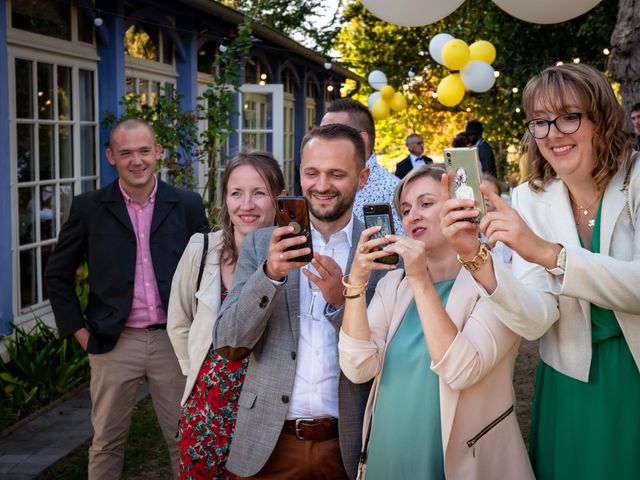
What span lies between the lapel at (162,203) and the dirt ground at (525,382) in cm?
297

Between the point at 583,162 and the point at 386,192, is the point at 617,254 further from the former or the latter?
the point at 386,192

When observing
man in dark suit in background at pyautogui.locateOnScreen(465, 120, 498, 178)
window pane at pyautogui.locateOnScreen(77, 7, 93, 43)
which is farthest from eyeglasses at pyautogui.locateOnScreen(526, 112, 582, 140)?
man in dark suit in background at pyautogui.locateOnScreen(465, 120, 498, 178)

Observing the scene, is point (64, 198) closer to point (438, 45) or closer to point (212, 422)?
point (212, 422)

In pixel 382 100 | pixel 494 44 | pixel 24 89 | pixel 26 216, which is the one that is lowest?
pixel 26 216

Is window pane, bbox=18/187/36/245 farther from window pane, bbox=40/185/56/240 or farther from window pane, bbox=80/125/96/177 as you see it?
window pane, bbox=80/125/96/177

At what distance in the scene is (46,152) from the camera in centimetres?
695

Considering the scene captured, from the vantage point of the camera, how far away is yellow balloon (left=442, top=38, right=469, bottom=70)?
10523mm

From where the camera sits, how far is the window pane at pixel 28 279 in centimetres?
662

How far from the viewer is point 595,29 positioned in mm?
12641

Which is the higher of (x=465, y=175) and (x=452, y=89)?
(x=452, y=89)

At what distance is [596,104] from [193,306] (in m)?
1.95

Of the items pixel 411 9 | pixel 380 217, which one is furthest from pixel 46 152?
pixel 380 217

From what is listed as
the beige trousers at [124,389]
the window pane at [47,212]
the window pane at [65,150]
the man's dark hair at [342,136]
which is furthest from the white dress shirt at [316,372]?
the window pane at [65,150]

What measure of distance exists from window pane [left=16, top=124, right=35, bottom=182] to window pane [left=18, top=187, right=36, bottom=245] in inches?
4.5
